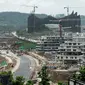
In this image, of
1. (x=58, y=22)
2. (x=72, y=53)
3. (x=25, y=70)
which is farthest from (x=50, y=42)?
(x=58, y=22)

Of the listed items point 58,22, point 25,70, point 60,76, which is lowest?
point 25,70

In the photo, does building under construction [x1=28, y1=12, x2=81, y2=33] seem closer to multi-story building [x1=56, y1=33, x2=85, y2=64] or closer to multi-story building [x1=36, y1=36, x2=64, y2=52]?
multi-story building [x1=36, y1=36, x2=64, y2=52]

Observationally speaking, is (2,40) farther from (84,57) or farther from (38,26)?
(84,57)

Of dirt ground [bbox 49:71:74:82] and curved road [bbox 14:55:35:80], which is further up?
dirt ground [bbox 49:71:74:82]

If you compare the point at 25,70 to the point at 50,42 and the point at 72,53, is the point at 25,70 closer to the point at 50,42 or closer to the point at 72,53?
the point at 72,53

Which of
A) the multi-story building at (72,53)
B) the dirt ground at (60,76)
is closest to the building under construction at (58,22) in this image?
the multi-story building at (72,53)

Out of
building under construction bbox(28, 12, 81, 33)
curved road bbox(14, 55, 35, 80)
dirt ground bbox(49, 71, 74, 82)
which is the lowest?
curved road bbox(14, 55, 35, 80)

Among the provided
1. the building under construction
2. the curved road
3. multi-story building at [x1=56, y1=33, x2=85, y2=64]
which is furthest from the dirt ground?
the building under construction

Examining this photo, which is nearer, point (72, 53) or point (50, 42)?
point (72, 53)

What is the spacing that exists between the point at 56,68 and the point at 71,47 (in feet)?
28.7

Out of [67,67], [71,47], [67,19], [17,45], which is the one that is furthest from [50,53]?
[67,19]

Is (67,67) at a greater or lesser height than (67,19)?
lesser

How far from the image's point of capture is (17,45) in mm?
121312

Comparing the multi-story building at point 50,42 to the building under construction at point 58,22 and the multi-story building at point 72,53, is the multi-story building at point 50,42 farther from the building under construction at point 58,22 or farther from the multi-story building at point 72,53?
the building under construction at point 58,22
